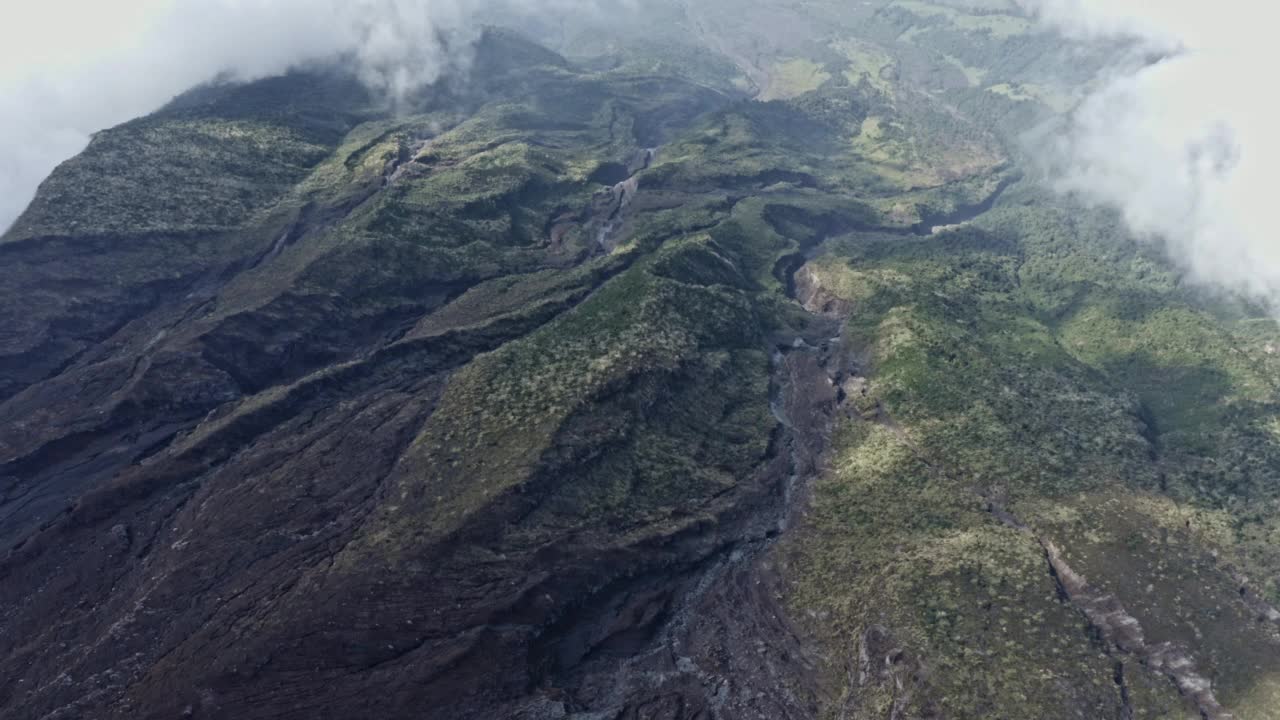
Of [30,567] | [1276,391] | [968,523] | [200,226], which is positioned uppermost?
[200,226]

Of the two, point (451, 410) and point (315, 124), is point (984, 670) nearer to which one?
point (451, 410)

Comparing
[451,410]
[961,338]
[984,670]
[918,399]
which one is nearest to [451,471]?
[451,410]

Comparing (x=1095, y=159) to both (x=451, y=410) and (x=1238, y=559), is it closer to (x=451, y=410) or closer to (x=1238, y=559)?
(x=1238, y=559)

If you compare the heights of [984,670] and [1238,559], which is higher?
[984,670]

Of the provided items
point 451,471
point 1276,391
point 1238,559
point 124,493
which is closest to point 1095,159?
point 1276,391

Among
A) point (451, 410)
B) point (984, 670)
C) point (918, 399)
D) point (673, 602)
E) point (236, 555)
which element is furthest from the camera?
point (918, 399)

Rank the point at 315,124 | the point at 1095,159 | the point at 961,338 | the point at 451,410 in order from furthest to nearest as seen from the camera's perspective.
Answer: the point at 1095,159
the point at 315,124
the point at 961,338
the point at 451,410

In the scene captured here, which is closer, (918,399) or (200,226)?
(918,399)
